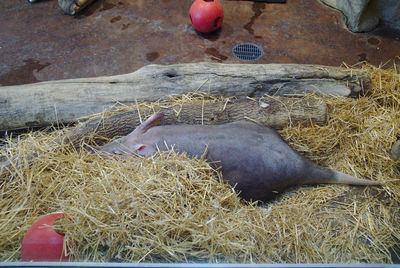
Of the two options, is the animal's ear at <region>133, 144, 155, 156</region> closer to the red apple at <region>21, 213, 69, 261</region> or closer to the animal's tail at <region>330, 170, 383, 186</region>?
the red apple at <region>21, 213, 69, 261</region>

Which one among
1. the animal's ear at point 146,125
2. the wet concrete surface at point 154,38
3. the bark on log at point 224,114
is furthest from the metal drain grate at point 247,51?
the animal's ear at point 146,125

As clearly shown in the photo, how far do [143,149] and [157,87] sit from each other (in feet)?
2.81

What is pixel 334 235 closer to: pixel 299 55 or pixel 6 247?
pixel 6 247

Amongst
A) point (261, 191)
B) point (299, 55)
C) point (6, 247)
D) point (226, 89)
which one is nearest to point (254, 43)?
point (299, 55)

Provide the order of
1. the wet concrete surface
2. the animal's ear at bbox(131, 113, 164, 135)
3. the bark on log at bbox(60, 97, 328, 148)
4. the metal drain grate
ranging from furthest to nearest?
the metal drain grate
the wet concrete surface
the bark on log at bbox(60, 97, 328, 148)
the animal's ear at bbox(131, 113, 164, 135)

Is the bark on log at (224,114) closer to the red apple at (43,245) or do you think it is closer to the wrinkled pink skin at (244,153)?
the wrinkled pink skin at (244,153)

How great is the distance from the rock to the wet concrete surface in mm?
142

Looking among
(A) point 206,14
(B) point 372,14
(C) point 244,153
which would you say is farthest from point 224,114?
(B) point 372,14

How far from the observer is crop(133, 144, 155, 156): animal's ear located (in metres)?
2.84

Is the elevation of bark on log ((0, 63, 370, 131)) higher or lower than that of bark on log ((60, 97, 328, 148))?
higher

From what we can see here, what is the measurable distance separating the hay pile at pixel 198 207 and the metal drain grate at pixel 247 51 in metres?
1.80

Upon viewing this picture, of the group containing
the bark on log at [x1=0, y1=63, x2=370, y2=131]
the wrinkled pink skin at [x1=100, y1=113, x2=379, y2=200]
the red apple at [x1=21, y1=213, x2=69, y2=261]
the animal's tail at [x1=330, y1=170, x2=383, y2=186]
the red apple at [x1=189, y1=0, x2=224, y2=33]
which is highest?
the red apple at [x1=189, y1=0, x2=224, y2=33]

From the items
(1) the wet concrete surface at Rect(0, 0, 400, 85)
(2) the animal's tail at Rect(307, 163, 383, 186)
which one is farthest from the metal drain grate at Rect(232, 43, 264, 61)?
(2) the animal's tail at Rect(307, 163, 383, 186)

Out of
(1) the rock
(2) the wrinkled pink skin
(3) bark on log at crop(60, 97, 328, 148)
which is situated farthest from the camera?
(1) the rock
